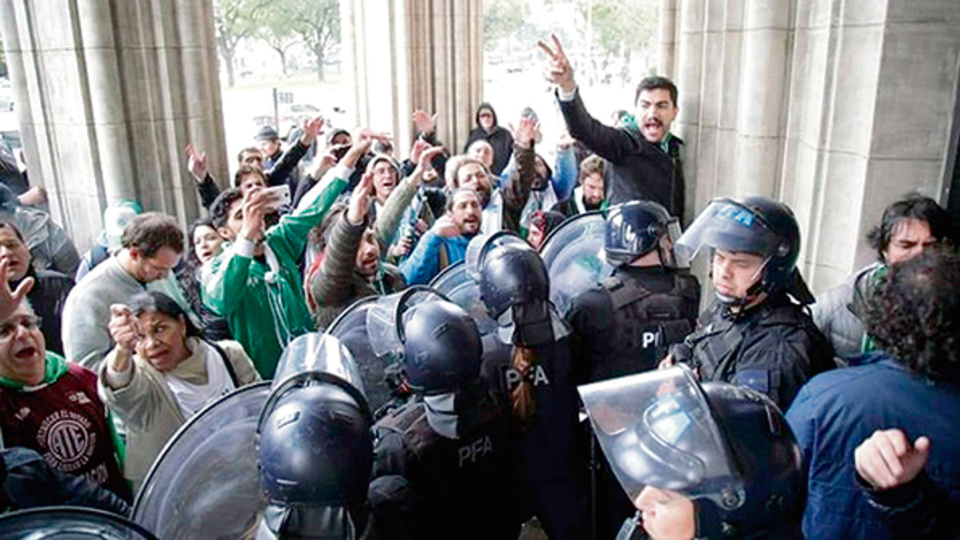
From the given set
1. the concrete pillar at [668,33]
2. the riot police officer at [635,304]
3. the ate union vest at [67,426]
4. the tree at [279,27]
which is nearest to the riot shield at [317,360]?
the ate union vest at [67,426]

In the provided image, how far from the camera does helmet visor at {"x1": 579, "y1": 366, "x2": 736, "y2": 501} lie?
1.40 metres

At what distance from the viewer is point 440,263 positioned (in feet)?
13.3

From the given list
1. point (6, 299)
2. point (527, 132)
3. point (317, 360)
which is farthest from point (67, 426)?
point (527, 132)

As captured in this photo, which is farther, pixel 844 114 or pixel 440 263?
pixel 440 263

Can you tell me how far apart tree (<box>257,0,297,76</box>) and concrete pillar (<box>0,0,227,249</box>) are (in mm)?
20527

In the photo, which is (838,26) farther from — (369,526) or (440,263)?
(369,526)

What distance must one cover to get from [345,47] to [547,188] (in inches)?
214

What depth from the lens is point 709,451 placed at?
1413 millimetres

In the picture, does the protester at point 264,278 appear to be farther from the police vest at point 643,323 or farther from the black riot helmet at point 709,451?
the black riot helmet at point 709,451

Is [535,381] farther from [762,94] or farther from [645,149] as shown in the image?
[762,94]

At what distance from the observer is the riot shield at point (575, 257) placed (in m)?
3.41

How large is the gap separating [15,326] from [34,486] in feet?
2.34

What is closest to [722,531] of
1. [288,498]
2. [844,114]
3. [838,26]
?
[288,498]

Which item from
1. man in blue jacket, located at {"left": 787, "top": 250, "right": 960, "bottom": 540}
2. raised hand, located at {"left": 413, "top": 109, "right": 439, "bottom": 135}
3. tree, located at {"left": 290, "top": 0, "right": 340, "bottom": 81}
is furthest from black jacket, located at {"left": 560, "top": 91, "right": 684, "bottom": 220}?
tree, located at {"left": 290, "top": 0, "right": 340, "bottom": 81}
